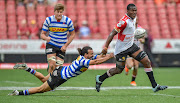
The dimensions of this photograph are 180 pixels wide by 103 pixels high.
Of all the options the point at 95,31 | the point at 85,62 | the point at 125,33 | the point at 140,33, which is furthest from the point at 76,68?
the point at 95,31

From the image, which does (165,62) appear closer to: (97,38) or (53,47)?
(97,38)

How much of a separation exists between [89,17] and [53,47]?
13574 millimetres

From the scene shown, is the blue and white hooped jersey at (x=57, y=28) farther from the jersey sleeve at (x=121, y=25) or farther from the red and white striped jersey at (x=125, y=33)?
the jersey sleeve at (x=121, y=25)

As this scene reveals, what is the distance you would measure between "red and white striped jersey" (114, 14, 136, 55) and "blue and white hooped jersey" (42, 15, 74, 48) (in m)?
1.66

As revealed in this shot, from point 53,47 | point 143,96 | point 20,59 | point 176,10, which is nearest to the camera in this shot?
point 143,96

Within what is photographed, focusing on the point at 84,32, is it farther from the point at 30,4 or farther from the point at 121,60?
the point at 121,60

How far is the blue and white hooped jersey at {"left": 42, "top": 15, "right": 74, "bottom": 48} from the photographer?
35.1 feet

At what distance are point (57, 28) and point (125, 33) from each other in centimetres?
205

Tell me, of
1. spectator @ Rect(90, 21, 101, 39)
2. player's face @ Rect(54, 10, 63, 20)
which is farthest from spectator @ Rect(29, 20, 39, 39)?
player's face @ Rect(54, 10, 63, 20)

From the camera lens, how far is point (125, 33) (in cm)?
979

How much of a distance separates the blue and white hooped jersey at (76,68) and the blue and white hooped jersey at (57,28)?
6.74 ft

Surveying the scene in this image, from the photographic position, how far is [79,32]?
69.6 ft

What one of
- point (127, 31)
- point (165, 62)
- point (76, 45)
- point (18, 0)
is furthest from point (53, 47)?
point (18, 0)

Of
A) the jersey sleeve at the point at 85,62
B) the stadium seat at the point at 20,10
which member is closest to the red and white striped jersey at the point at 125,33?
the jersey sleeve at the point at 85,62
